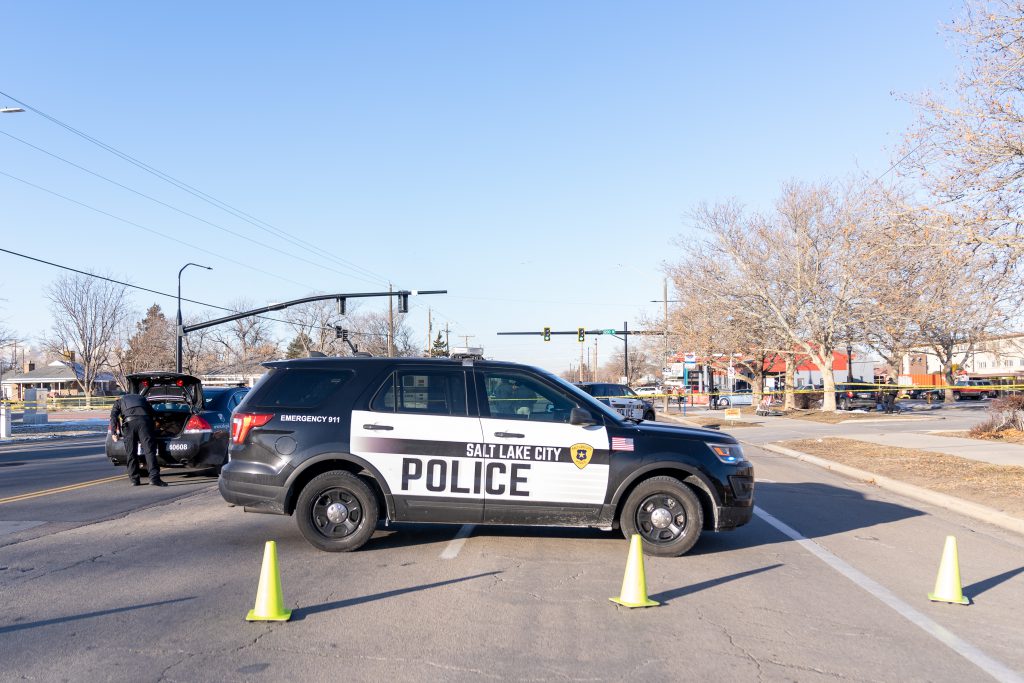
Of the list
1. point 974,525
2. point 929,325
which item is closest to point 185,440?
point 974,525

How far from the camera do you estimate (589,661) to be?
5215 millimetres

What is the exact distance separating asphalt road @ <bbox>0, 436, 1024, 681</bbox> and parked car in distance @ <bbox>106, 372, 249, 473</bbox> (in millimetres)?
3649

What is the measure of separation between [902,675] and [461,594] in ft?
10.7

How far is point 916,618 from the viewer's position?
20.9ft

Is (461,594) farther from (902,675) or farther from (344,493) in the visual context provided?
(902,675)

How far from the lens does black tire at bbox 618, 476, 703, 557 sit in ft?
27.0

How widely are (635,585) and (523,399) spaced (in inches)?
97.5

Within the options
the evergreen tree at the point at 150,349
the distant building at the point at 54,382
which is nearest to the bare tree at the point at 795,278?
the evergreen tree at the point at 150,349

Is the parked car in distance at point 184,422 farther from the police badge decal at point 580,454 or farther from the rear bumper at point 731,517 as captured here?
the rear bumper at point 731,517

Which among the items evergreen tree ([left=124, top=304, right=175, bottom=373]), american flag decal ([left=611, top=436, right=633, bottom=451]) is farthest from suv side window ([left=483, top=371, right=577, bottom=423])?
evergreen tree ([left=124, top=304, right=175, bottom=373])

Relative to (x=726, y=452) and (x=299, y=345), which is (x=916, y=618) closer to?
(x=726, y=452)

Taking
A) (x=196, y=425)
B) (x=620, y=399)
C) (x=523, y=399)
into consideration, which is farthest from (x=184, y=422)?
(x=620, y=399)

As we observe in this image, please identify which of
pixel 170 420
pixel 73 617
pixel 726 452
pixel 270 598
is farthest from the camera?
pixel 170 420

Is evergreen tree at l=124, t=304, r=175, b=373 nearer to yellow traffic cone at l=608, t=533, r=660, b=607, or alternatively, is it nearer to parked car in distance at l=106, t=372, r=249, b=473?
parked car in distance at l=106, t=372, r=249, b=473
